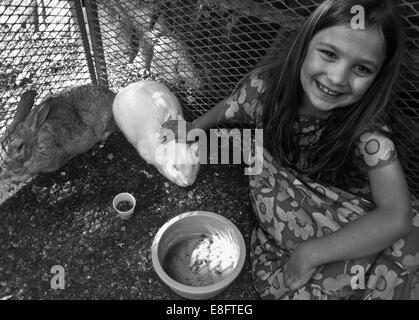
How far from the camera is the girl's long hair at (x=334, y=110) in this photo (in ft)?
5.00

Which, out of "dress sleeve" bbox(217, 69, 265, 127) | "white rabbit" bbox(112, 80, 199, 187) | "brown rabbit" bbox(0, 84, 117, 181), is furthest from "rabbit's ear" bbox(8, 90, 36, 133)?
"dress sleeve" bbox(217, 69, 265, 127)

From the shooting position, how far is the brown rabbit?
7.34ft

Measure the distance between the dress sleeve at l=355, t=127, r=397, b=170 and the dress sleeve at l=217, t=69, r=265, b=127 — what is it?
497 millimetres

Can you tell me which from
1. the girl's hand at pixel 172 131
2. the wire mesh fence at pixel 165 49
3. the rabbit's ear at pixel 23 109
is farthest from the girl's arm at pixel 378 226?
the rabbit's ear at pixel 23 109

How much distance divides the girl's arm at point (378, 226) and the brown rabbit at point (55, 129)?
1.38 m

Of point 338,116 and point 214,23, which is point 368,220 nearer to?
point 338,116

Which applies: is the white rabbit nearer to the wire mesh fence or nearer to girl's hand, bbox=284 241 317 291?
the wire mesh fence

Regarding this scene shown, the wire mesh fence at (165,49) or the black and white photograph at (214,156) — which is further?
the wire mesh fence at (165,49)

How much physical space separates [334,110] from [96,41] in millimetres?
1449

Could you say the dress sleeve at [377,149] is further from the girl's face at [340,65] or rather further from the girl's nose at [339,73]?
the girl's nose at [339,73]

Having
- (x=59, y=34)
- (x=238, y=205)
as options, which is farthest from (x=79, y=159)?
(x=238, y=205)

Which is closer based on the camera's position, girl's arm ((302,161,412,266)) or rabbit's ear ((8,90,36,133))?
girl's arm ((302,161,412,266))

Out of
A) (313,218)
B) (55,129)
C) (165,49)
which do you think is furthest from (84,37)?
(313,218)

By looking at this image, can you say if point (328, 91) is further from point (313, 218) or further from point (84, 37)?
point (84, 37)
